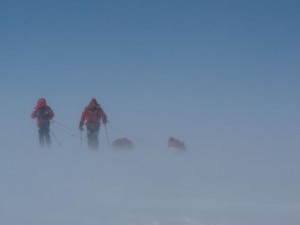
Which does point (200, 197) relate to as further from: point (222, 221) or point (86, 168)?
point (86, 168)

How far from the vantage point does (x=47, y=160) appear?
2464 centimetres

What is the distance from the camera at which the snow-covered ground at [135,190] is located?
1694 cm

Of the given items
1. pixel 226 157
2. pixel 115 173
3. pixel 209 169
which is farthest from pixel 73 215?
pixel 226 157

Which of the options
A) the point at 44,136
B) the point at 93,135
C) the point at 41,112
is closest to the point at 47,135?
the point at 44,136

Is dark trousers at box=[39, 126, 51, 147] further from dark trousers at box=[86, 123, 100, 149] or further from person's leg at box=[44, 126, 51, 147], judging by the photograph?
dark trousers at box=[86, 123, 100, 149]

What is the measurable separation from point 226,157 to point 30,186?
16029 millimetres

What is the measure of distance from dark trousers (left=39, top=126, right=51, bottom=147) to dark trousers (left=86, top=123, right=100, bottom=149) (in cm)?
227

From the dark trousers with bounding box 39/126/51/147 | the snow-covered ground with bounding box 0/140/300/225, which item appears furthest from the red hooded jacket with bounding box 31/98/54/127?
the snow-covered ground with bounding box 0/140/300/225

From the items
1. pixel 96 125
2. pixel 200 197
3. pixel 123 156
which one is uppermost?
pixel 96 125

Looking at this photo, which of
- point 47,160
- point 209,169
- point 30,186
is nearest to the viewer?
point 30,186

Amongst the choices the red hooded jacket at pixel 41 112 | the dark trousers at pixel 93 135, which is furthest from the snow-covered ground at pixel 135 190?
the red hooded jacket at pixel 41 112

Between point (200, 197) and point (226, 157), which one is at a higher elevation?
point (226, 157)

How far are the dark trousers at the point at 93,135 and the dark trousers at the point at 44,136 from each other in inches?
89.4

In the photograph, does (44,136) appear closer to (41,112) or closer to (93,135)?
(41,112)
